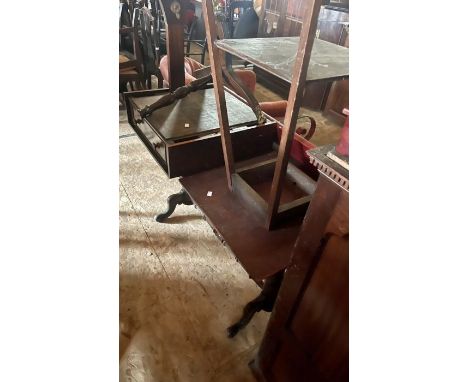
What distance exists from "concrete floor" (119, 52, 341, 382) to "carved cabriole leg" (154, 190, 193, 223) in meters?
0.05

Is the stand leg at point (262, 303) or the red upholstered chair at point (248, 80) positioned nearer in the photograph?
the stand leg at point (262, 303)

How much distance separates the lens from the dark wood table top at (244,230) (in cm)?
89

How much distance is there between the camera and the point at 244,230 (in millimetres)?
993

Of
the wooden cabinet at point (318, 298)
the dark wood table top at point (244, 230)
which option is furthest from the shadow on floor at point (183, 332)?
the dark wood table top at point (244, 230)

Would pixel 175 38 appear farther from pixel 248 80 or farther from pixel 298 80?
pixel 248 80

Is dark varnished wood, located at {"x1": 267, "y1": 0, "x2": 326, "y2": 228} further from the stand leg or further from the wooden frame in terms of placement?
the stand leg

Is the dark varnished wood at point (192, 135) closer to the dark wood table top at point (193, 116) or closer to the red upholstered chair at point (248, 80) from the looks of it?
the dark wood table top at point (193, 116)

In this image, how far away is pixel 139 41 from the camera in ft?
9.21

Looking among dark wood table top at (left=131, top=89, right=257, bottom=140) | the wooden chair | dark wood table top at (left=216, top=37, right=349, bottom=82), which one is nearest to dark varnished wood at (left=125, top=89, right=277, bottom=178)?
dark wood table top at (left=131, top=89, right=257, bottom=140)

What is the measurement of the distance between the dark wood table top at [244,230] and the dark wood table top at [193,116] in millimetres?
198

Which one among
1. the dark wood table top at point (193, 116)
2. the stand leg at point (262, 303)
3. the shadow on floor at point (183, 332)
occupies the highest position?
the dark wood table top at point (193, 116)

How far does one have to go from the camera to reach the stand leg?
120 cm
